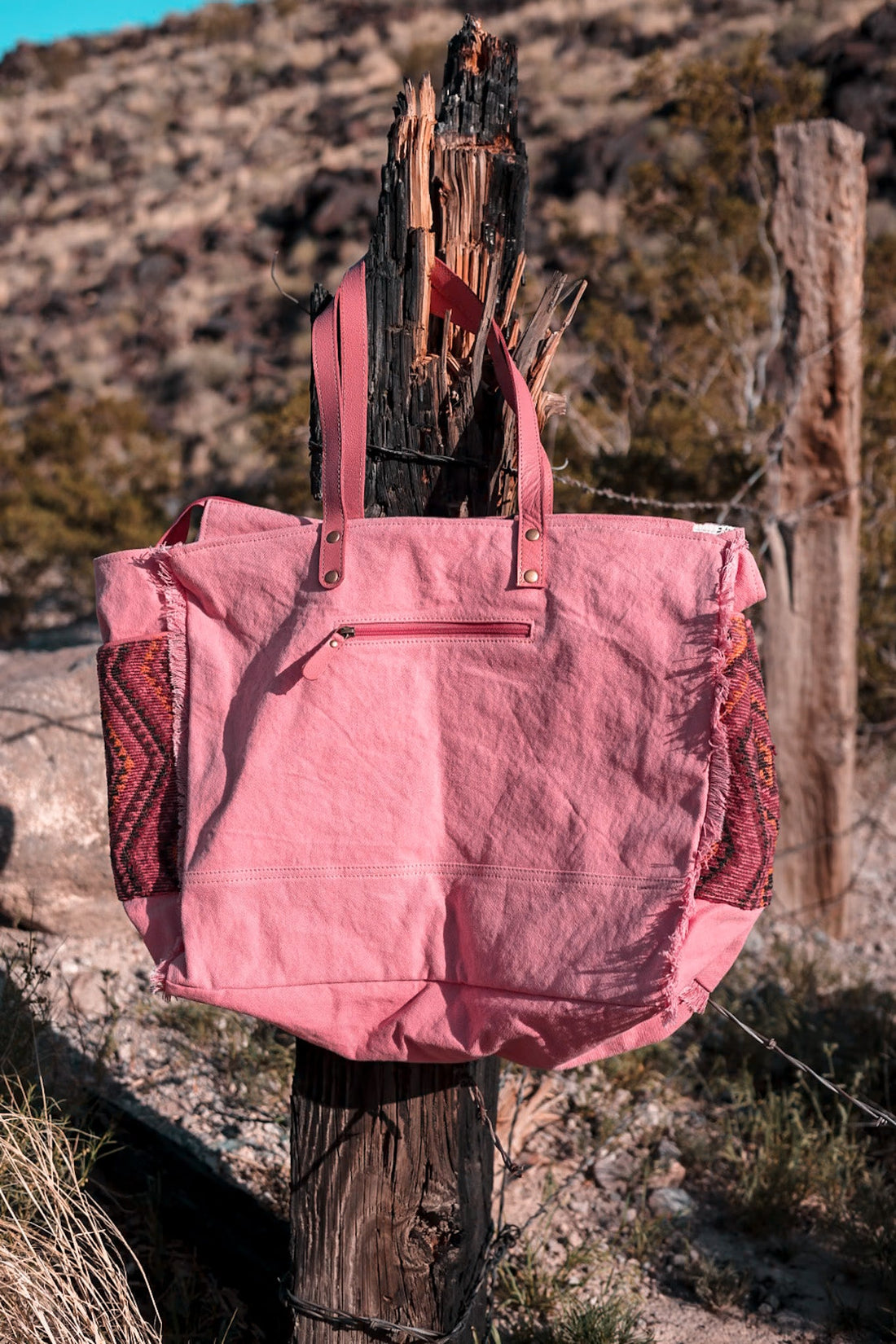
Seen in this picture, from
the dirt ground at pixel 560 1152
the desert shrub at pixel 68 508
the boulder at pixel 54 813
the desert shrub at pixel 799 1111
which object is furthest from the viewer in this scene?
the desert shrub at pixel 68 508

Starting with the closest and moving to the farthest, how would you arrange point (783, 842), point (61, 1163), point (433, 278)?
point (433, 278), point (61, 1163), point (783, 842)

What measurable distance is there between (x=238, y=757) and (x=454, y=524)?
0.47 m

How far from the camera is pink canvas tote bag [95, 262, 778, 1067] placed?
149 cm

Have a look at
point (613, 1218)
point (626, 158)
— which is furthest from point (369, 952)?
point (626, 158)

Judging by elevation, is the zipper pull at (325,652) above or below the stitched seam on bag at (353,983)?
above

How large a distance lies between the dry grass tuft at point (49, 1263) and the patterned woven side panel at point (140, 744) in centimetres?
63

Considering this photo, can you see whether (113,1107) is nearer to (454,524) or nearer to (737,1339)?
(737,1339)

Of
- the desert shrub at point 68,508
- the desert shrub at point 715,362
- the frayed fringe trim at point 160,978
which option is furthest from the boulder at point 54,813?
the desert shrub at point 68,508

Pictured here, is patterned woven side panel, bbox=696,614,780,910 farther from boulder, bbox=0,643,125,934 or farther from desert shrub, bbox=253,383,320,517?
desert shrub, bbox=253,383,320,517

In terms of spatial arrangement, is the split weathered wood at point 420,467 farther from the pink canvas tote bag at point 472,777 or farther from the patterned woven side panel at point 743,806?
the patterned woven side panel at point 743,806

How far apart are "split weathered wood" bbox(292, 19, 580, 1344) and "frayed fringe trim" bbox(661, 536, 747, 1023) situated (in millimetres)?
459

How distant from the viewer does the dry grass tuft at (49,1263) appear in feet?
5.84

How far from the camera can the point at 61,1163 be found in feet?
7.24

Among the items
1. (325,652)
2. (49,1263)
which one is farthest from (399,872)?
(49,1263)
